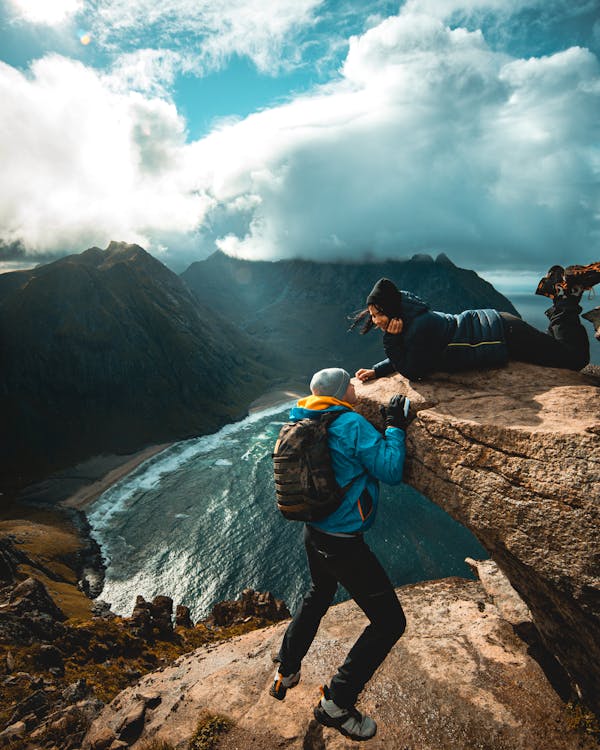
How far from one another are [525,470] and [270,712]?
798 centimetres

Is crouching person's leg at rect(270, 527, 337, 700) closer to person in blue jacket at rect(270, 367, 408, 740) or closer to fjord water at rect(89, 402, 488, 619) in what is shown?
person in blue jacket at rect(270, 367, 408, 740)

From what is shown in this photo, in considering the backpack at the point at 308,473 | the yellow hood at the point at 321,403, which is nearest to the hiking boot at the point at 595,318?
the yellow hood at the point at 321,403

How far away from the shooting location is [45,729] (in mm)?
12172

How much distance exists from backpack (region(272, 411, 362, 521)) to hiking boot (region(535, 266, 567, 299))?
20.2 ft

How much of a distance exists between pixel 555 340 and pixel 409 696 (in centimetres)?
877

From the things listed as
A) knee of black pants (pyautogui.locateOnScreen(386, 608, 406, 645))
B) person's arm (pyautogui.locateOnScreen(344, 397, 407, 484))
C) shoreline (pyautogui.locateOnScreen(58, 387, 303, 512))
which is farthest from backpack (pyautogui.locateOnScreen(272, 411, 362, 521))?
shoreline (pyautogui.locateOnScreen(58, 387, 303, 512))

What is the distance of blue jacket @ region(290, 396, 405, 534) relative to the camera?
5934mm

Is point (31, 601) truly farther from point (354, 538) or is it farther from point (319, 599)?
point (354, 538)

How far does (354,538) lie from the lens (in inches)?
239

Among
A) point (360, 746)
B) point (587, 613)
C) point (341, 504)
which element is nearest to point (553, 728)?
point (587, 613)

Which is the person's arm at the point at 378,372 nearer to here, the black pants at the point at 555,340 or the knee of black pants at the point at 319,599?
the black pants at the point at 555,340

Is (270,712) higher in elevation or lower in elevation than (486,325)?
lower

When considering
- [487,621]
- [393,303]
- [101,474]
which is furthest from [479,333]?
[101,474]

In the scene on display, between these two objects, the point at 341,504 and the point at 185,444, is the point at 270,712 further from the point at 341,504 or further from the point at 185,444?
the point at 185,444
